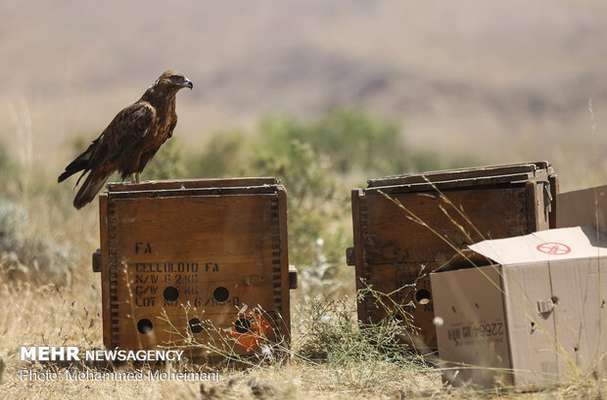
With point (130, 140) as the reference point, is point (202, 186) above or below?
below

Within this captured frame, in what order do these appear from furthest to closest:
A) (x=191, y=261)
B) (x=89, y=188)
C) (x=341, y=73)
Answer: (x=341, y=73) < (x=89, y=188) < (x=191, y=261)

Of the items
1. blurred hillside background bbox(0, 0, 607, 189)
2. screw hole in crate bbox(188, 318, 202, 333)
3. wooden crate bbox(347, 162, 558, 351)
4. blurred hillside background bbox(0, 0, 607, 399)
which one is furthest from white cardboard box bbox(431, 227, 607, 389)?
blurred hillside background bbox(0, 0, 607, 189)

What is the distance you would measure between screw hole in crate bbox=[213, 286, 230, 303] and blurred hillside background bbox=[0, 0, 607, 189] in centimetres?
3791

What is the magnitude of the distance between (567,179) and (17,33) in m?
44.1

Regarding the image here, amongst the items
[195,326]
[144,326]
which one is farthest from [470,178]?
[144,326]

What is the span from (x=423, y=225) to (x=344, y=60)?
5397 centimetres

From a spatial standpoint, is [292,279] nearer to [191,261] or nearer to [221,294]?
[221,294]

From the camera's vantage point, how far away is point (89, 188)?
854 cm

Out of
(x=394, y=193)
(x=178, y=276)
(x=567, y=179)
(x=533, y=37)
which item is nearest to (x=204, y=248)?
(x=178, y=276)

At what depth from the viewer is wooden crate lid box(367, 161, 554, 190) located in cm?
648

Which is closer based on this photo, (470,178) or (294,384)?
(294,384)

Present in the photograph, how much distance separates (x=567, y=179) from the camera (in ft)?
54.6

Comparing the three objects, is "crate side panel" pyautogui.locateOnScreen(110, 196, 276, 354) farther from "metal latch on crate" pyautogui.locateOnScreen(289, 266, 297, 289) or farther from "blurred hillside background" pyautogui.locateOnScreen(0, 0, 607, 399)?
"blurred hillside background" pyautogui.locateOnScreen(0, 0, 607, 399)

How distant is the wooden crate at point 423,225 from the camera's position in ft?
21.4
